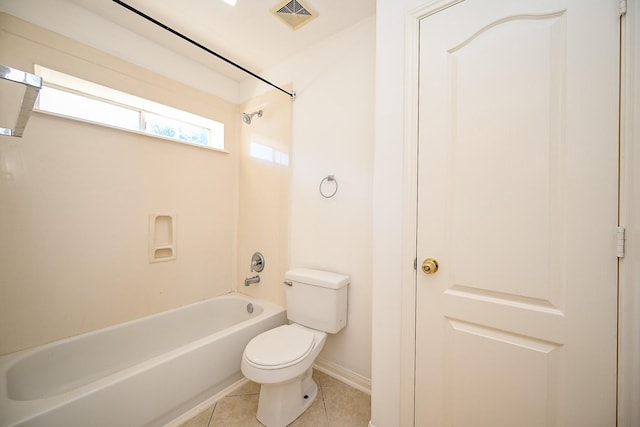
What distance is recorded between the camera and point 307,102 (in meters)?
1.99

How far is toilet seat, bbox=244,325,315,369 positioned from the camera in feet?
4.22

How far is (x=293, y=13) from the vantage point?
5.39 feet

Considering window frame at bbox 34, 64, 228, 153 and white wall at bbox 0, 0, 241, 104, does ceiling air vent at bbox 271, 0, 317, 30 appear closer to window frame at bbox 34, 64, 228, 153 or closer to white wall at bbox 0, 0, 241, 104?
white wall at bbox 0, 0, 241, 104

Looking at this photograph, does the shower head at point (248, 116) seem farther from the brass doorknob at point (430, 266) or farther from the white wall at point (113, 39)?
the brass doorknob at point (430, 266)

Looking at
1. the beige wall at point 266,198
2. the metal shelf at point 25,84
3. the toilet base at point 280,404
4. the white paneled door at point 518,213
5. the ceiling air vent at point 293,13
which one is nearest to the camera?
the metal shelf at point 25,84

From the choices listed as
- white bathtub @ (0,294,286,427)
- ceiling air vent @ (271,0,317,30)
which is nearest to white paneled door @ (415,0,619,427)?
ceiling air vent @ (271,0,317,30)

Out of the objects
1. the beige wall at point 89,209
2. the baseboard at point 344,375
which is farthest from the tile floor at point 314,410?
the beige wall at point 89,209

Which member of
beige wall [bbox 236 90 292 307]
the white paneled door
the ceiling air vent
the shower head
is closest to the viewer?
the white paneled door

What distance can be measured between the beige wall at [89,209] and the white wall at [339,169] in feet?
3.12

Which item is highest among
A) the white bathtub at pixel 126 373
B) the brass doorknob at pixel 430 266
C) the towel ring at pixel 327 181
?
the towel ring at pixel 327 181

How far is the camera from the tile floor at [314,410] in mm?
1418

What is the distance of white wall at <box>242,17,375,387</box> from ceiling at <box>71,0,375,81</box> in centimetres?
11

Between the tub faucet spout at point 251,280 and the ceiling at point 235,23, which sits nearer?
the ceiling at point 235,23

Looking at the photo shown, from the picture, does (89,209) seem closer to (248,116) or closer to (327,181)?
(248,116)
